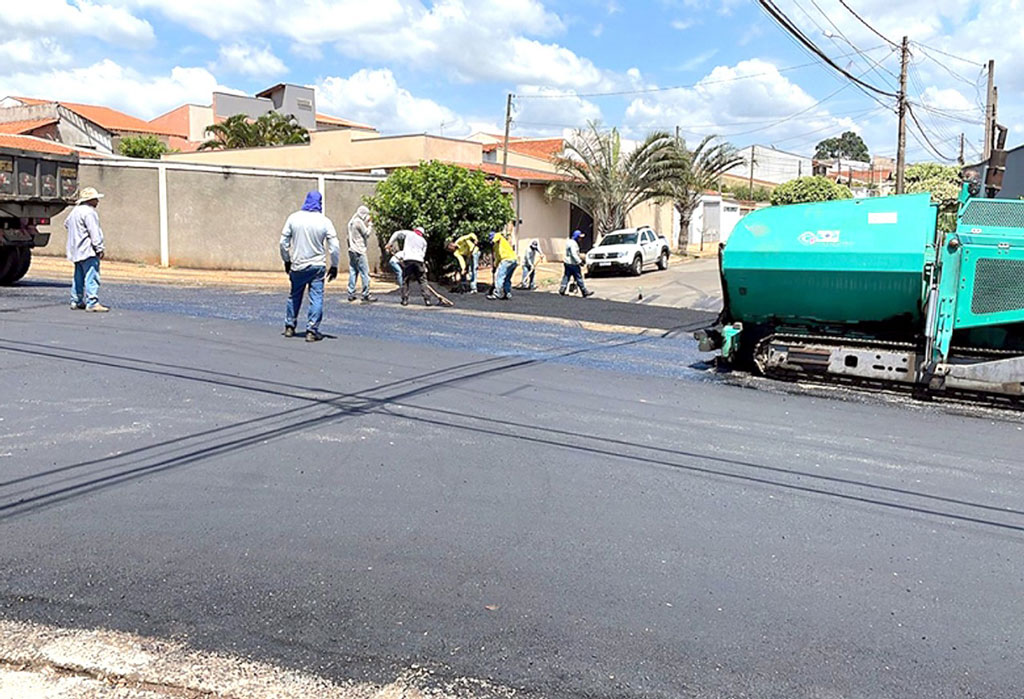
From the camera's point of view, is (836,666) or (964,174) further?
(964,174)

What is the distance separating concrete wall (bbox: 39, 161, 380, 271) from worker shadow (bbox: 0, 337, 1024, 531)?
474 inches

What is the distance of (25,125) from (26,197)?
41.2m

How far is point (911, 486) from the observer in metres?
5.79

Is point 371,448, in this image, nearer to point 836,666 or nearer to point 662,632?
point 662,632

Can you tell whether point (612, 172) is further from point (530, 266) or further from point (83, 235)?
point (83, 235)

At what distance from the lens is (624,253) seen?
28.1 meters

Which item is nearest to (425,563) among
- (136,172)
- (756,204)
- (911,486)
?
(911,486)

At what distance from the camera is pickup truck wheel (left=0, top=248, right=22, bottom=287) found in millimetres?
14094

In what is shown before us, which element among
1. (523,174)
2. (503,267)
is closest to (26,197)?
(503,267)

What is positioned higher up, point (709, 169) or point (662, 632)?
point (709, 169)

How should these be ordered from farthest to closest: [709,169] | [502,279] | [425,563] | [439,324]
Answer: [709,169]
[502,279]
[439,324]
[425,563]

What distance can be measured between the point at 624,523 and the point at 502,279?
41.7 feet

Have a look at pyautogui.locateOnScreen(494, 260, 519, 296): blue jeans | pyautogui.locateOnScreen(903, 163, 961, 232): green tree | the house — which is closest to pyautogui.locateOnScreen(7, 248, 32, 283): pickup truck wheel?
pyautogui.locateOnScreen(494, 260, 519, 296): blue jeans

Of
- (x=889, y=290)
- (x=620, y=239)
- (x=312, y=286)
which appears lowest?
(x=312, y=286)
